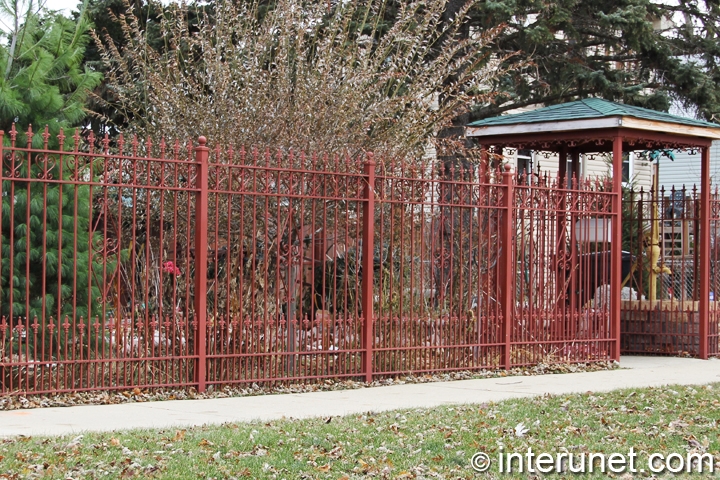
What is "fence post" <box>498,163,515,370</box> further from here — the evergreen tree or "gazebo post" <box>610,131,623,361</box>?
the evergreen tree

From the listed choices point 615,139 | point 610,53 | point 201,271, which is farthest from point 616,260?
point 610,53

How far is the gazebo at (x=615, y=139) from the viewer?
13195mm

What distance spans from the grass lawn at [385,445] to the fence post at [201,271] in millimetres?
1872

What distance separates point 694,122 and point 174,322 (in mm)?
7963

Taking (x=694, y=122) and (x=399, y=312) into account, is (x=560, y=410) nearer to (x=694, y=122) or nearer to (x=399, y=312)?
(x=399, y=312)

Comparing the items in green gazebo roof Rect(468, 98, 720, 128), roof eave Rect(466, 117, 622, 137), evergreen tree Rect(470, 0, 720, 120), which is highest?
evergreen tree Rect(470, 0, 720, 120)

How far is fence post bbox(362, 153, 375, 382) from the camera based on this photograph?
10881 millimetres

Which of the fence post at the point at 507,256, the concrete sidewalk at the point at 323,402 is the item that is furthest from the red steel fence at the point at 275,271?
the concrete sidewalk at the point at 323,402

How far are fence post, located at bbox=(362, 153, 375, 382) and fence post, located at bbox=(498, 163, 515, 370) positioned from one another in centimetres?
197

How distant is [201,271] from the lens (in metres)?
9.75

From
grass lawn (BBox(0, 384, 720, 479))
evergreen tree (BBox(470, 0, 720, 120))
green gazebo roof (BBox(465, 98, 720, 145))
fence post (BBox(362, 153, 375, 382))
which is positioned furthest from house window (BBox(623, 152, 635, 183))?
grass lawn (BBox(0, 384, 720, 479))

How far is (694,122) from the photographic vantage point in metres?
13.9

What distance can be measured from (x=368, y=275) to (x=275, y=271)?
40.6 inches

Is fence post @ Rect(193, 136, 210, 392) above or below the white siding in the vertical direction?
below
